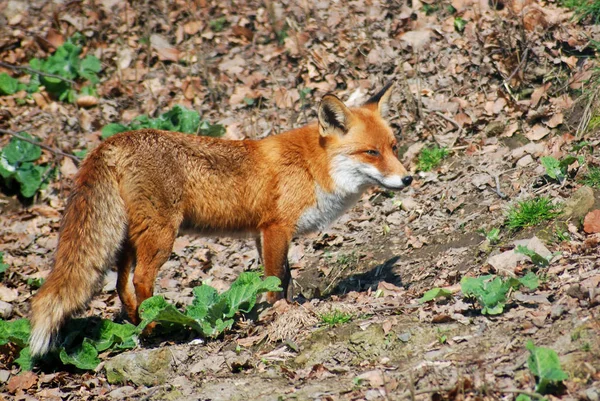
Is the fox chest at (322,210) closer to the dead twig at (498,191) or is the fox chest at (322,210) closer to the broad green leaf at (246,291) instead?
the broad green leaf at (246,291)

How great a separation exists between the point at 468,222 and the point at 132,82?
564 centimetres

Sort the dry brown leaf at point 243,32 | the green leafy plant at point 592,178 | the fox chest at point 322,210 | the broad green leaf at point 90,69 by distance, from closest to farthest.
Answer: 1. the green leafy plant at point 592,178
2. the fox chest at point 322,210
3. the broad green leaf at point 90,69
4. the dry brown leaf at point 243,32

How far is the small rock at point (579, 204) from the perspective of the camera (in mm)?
5145

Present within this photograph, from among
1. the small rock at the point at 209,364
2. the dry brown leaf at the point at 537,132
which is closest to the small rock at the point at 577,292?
the small rock at the point at 209,364

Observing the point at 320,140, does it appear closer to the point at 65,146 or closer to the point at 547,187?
the point at 547,187

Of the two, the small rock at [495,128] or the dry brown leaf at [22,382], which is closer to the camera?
the dry brown leaf at [22,382]

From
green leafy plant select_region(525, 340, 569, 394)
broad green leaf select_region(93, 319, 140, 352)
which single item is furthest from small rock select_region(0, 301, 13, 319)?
green leafy plant select_region(525, 340, 569, 394)

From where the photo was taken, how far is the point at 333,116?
5.79m

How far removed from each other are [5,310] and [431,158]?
4.74m

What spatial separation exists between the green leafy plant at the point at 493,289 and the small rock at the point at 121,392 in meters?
2.37

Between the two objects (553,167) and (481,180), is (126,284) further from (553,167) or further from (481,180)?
(553,167)

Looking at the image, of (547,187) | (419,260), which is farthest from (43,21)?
(547,187)

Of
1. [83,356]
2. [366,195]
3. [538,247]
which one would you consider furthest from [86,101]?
[538,247]

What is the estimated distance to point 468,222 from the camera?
20.0 ft
